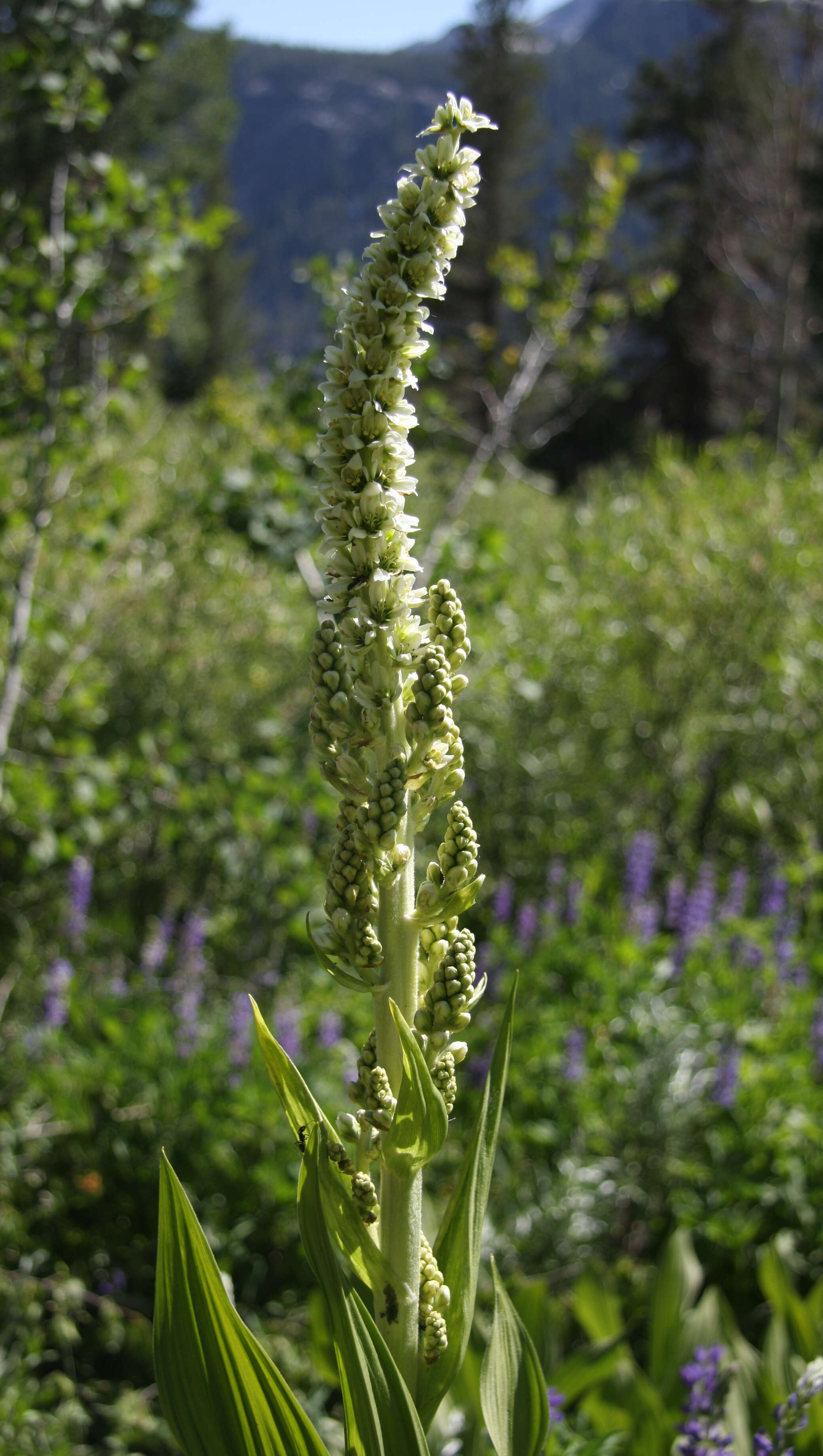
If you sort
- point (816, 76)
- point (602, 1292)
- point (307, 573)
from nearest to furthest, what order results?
point (602, 1292) < point (307, 573) < point (816, 76)

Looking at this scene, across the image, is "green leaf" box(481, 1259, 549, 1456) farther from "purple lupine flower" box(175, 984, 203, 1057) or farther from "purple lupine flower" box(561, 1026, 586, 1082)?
"purple lupine flower" box(175, 984, 203, 1057)

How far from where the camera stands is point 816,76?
12125mm

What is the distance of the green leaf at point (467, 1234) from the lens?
951 mm

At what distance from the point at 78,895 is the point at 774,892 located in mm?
2772

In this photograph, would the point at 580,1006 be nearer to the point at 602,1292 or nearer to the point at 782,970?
the point at 782,970

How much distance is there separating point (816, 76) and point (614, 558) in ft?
32.8

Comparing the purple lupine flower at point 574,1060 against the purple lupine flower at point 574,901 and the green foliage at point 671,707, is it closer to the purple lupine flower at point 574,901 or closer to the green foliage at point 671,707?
the purple lupine flower at point 574,901

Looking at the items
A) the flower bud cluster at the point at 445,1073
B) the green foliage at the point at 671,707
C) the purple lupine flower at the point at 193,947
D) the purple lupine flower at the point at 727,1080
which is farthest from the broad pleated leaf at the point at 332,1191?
the green foliage at the point at 671,707

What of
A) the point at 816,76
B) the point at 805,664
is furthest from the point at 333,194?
the point at 805,664

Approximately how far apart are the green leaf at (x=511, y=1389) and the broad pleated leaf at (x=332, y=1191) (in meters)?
0.16

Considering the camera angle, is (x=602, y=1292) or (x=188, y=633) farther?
(x=188, y=633)

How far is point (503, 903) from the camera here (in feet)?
13.5

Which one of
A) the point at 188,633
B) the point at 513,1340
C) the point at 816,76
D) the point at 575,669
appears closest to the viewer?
the point at 513,1340

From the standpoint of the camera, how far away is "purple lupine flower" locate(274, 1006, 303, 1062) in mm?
3178
